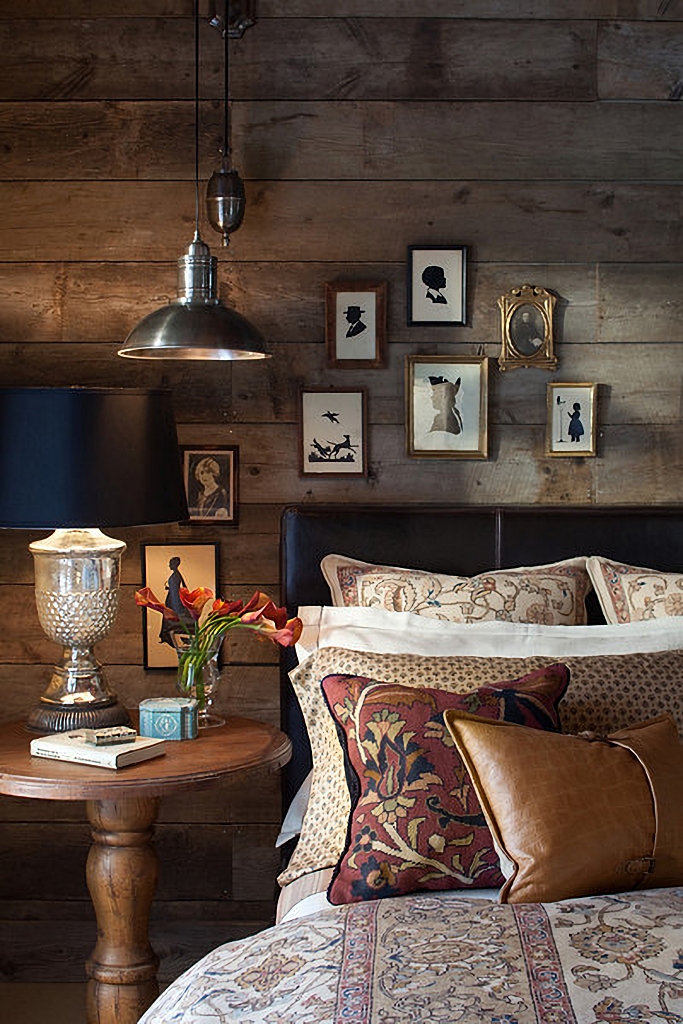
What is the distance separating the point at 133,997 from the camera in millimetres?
2434

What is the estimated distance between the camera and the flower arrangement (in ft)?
8.61

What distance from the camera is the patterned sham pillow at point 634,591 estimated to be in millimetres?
2691

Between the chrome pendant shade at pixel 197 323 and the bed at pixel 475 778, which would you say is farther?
the chrome pendant shade at pixel 197 323

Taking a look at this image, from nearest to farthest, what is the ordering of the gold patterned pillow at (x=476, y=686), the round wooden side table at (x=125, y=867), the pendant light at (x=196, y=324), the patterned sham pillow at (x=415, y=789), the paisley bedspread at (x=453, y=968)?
the paisley bedspread at (x=453, y=968) → the patterned sham pillow at (x=415, y=789) → the gold patterned pillow at (x=476, y=686) → the round wooden side table at (x=125, y=867) → the pendant light at (x=196, y=324)

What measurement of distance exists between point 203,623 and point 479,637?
2.04 ft

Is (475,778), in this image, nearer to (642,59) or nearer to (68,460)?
(68,460)

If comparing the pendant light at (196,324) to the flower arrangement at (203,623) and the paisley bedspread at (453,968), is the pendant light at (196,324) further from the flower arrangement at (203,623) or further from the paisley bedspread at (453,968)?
the paisley bedspread at (453,968)

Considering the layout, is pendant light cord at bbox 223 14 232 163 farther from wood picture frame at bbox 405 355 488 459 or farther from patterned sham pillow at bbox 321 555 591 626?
patterned sham pillow at bbox 321 555 591 626

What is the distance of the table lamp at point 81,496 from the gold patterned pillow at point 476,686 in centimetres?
54

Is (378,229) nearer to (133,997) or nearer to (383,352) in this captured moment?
(383,352)

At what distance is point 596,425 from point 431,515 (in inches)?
19.5

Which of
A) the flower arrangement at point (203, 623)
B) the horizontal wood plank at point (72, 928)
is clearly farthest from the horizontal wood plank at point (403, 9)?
the horizontal wood plank at point (72, 928)

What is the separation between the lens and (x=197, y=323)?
100 inches

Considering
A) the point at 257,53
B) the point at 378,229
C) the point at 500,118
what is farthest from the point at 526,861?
the point at 257,53
